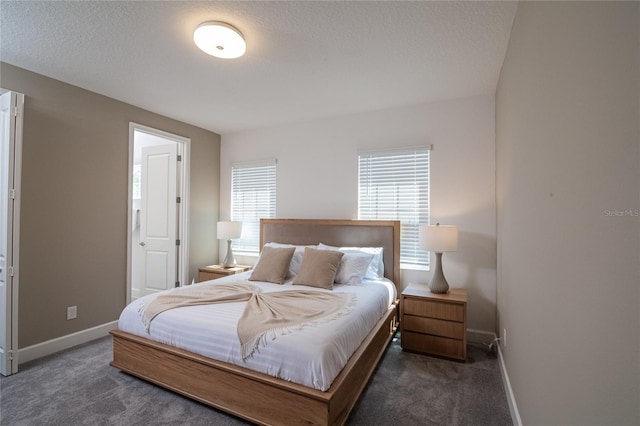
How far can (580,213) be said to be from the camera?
0.97 m

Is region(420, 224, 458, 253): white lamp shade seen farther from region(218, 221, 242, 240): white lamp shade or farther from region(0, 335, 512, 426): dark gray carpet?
region(218, 221, 242, 240): white lamp shade

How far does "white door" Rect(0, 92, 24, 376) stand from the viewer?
7.97 feet

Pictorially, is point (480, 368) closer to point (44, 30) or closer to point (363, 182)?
point (363, 182)

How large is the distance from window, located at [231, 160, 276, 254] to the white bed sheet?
7.25ft

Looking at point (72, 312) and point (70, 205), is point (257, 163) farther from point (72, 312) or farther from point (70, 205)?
point (72, 312)

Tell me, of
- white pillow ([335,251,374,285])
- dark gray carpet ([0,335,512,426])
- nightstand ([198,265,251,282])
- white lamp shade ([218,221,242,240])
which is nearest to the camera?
dark gray carpet ([0,335,512,426])

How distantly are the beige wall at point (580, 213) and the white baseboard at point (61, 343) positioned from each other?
3.96 meters

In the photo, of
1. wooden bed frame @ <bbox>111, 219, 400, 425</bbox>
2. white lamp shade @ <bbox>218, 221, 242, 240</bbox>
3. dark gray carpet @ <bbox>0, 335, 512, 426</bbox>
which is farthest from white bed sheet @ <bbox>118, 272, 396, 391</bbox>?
white lamp shade @ <bbox>218, 221, 242, 240</bbox>

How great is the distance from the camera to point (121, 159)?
11.5ft

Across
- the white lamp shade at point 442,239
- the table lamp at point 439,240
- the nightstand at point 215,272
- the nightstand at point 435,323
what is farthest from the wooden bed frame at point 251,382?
the nightstand at point 215,272

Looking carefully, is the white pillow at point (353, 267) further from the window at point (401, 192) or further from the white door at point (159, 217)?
the white door at point (159, 217)

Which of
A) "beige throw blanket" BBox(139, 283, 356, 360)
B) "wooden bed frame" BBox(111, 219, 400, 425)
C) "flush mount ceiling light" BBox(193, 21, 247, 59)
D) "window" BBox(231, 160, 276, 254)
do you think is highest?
"flush mount ceiling light" BBox(193, 21, 247, 59)

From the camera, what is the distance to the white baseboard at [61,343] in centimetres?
269

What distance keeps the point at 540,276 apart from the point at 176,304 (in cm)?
243
